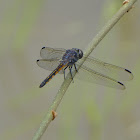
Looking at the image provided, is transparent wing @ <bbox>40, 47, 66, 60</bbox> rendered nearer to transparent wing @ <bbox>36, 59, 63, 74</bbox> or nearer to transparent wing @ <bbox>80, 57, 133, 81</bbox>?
transparent wing @ <bbox>36, 59, 63, 74</bbox>

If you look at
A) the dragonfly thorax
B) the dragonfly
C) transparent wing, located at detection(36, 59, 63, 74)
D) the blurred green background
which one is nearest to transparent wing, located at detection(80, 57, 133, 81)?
the dragonfly

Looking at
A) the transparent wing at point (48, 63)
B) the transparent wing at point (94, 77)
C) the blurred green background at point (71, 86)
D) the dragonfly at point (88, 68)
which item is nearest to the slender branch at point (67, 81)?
the dragonfly at point (88, 68)

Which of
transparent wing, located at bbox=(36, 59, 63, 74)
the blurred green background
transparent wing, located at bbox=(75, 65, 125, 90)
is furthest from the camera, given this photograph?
the blurred green background

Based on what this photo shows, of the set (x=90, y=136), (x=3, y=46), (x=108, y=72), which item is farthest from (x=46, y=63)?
(x=3, y=46)

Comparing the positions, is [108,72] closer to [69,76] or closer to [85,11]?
[69,76]

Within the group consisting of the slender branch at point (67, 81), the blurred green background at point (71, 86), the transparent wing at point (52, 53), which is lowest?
the blurred green background at point (71, 86)

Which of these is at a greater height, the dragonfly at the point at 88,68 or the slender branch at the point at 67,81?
the slender branch at the point at 67,81

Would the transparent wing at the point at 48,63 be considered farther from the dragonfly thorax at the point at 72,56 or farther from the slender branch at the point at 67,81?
the slender branch at the point at 67,81
